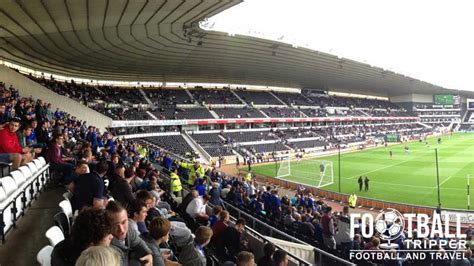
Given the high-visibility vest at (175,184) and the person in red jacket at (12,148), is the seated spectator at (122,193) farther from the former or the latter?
the high-visibility vest at (175,184)

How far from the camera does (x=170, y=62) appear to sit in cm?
4112

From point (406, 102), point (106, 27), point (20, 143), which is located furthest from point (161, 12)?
point (406, 102)

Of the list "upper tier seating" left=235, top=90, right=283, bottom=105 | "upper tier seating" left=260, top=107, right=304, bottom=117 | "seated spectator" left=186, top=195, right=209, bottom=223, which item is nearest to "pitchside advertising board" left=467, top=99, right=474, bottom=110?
"upper tier seating" left=260, top=107, right=304, bottom=117

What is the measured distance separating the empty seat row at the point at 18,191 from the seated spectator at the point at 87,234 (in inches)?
118

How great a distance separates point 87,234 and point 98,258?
1.87ft

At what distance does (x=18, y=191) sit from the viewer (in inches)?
240

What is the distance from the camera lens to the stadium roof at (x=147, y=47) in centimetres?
2098

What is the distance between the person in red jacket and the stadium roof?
1275cm

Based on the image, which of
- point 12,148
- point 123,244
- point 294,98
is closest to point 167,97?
point 294,98

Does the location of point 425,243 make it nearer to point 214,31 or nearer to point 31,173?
point 31,173

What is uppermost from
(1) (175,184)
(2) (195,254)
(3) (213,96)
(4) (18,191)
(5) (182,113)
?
(3) (213,96)

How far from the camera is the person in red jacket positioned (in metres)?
7.27

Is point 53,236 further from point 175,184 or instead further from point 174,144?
point 174,144

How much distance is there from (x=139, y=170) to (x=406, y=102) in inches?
3859
